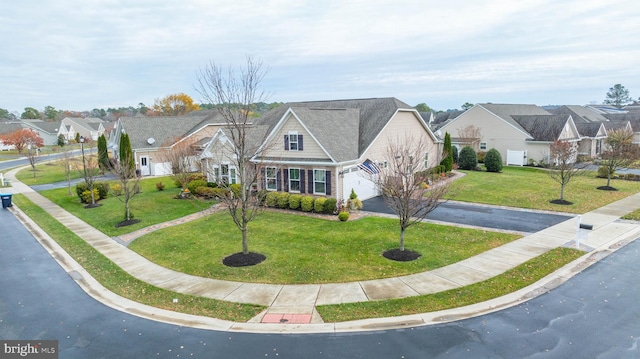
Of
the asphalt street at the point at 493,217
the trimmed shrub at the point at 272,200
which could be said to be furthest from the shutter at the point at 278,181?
the asphalt street at the point at 493,217

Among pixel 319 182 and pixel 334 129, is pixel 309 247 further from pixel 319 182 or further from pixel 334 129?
pixel 334 129

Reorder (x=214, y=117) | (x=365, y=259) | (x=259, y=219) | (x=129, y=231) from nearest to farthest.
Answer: (x=365, y=259), (x=129, y=231), (x=259, y=219), (x=214, y=117)

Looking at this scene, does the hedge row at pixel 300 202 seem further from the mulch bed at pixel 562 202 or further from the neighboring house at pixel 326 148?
the mulch bed at pixel 562 202

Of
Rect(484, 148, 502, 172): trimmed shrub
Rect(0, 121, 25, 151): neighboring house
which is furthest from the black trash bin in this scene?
Rect(0, 121, 25, 151): neighboring house

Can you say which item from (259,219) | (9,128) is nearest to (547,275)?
(259,219)

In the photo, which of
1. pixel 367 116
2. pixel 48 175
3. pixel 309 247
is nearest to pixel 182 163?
pixel 367 116

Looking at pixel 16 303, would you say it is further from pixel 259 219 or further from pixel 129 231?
pixel 259 219
